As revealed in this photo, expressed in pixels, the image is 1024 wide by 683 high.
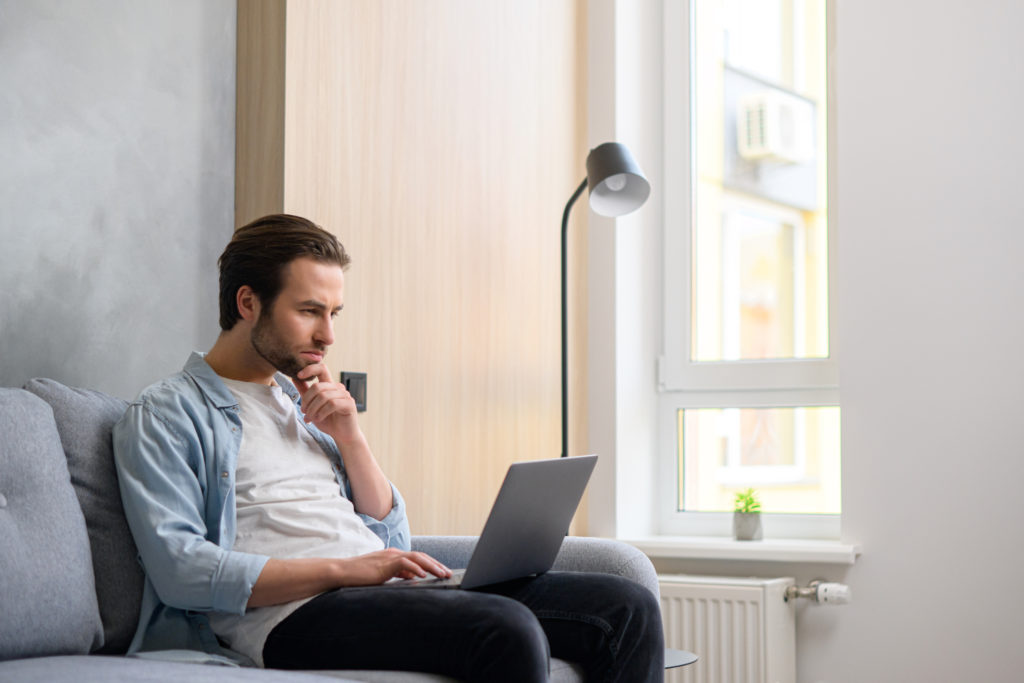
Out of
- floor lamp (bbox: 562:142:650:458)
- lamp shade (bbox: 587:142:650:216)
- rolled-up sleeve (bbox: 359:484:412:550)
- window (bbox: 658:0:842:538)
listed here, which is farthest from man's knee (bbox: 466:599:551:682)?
window (bbox: 658:0:842:538)

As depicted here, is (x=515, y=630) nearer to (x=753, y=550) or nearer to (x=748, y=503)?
(x=753, y=550)

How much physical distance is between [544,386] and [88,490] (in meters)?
1.81

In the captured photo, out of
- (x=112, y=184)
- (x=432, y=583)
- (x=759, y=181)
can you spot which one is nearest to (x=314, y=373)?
(x=432, y=583)

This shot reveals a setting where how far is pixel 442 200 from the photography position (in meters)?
2.74

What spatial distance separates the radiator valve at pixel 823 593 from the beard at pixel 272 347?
A: 6.00 feet

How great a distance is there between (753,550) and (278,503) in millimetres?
1794

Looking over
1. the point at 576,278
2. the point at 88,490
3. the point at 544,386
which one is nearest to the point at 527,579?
the point at 88,490

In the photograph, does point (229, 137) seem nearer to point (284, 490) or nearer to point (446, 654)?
point (284, 490)

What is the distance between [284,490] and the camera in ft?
5.57

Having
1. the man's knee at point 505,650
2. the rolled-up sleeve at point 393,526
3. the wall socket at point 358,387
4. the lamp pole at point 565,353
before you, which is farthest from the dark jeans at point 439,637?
the lamp pole at point 565,353

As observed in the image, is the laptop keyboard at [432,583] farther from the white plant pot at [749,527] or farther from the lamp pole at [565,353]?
the white plant pot at [749,527]

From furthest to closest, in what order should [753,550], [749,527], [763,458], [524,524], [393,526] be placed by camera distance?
[763,458], [749,527], [753,550], [393,526], [524,524]

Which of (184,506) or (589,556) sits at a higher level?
(184,506)

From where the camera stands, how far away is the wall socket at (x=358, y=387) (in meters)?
2.34
